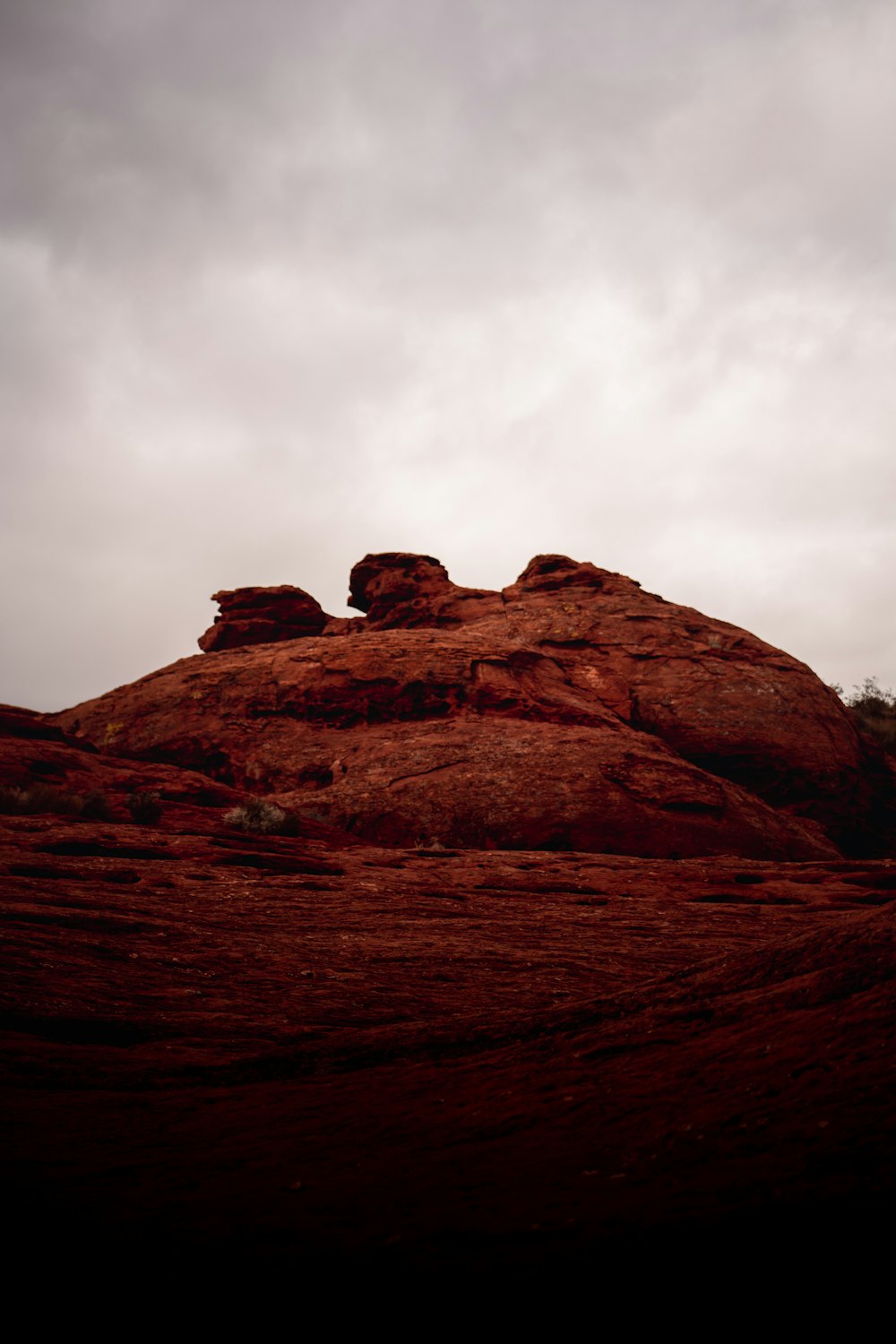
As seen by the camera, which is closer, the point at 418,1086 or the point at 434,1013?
the point at 418,1086

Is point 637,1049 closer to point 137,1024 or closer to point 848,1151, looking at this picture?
point 848,1151

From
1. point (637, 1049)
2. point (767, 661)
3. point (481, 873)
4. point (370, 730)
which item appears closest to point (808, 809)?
point (767, 661)

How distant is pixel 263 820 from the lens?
16.3 m

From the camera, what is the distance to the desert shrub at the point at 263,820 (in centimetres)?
1620

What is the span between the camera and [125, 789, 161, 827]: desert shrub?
51.9 feet

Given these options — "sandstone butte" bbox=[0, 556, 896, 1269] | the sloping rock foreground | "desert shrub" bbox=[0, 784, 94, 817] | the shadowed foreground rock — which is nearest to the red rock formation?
"sandstone butte" bbox=[0, 556, 896, 1269]

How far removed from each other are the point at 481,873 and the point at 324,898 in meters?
3.31

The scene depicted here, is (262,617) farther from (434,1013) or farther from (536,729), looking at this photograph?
(434,1013)

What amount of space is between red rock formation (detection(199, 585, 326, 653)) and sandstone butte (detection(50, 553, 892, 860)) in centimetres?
386

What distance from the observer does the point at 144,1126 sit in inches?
187

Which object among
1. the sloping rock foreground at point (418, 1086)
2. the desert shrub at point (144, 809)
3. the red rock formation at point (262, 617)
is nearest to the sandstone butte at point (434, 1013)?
the sloping rock foreground at point (418, 1086)

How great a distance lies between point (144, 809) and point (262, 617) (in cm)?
1980

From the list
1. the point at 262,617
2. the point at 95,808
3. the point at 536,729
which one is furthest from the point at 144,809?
the point at 262,617

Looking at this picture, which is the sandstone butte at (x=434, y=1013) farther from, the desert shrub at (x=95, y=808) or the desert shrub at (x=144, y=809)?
the desert shrub at (x=144, y=809)
